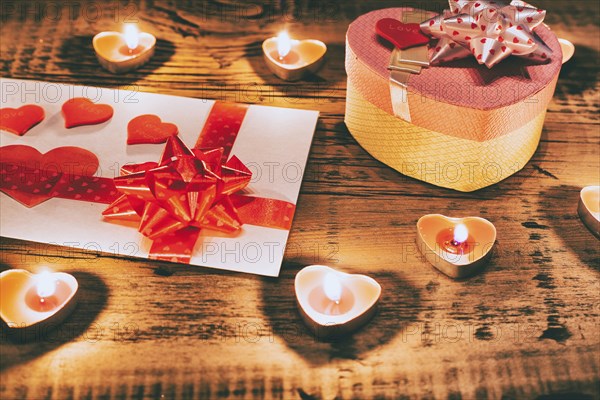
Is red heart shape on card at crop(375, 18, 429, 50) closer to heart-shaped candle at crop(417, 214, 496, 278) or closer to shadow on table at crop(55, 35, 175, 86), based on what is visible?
heart-shaped candle at crop(417, 214, 496, 278)

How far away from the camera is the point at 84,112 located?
125 cm

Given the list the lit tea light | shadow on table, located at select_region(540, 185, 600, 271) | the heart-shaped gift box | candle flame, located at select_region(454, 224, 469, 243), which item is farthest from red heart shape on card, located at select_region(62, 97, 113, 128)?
shadow on table, located at select_region(540, 185, 600, 271)

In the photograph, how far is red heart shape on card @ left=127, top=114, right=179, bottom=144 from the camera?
1206 mm

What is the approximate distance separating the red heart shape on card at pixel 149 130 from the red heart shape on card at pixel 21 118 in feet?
0.59

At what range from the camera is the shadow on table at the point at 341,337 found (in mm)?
904

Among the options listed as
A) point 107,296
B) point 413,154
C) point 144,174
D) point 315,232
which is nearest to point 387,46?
point 413,154

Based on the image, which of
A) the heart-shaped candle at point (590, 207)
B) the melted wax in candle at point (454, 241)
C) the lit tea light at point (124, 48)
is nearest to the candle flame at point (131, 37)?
the lit tea light at point (124, 48)

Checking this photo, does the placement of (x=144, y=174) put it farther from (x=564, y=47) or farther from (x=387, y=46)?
(x=564, y=47)

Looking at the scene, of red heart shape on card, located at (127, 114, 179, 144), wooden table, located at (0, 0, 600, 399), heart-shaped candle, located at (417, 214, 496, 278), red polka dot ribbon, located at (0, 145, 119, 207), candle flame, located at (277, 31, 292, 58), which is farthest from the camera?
candle flame, located at (277, 31, 292, 58)

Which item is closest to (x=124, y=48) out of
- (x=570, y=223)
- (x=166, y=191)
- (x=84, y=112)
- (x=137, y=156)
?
(x=84, y=112)

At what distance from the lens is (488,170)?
1.12 m

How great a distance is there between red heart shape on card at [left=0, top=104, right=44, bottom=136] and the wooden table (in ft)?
0.90

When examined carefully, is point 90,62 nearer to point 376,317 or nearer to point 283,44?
point 283,44

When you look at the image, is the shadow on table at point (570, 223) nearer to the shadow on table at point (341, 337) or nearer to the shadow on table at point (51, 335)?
the shadow on table at point (341, 337)
